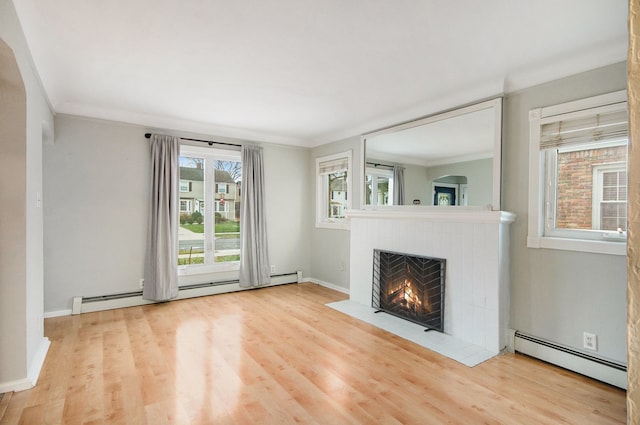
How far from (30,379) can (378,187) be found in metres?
3.76

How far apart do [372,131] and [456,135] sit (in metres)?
1.26

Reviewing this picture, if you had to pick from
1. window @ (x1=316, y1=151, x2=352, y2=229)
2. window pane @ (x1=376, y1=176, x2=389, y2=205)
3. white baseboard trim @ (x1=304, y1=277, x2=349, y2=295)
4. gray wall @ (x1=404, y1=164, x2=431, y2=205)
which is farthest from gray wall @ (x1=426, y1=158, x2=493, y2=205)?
white baseboard trim @ (x1=304, y1=277, x2=349, y2=295)

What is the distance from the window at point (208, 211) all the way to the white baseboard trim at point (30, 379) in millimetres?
1997

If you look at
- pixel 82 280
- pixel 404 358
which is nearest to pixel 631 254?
pixel 404 358

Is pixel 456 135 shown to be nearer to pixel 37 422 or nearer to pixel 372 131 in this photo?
pixel 372 131

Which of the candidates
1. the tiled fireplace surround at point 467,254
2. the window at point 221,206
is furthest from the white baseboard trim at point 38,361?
the tiled fireplace surround at point 467,254

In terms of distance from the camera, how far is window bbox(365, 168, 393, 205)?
4117 mm

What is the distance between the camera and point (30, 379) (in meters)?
2.26

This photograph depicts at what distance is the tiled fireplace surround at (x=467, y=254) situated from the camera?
9.41 feet

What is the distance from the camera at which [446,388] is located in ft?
7.53

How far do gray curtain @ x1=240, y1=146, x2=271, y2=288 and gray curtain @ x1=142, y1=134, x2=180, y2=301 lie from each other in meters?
0.97

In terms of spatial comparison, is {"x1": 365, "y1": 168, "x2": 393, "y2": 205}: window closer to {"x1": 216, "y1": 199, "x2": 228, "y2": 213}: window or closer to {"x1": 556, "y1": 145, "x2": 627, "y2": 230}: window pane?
{"x1": 556, "y1": 145, "x2": 627, "y2": 230}: window pane

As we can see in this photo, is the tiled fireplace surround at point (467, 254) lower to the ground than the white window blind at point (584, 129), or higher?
lower

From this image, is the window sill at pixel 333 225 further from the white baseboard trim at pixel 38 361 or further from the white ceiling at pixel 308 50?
the white baseboard trim at pixel 38 361
